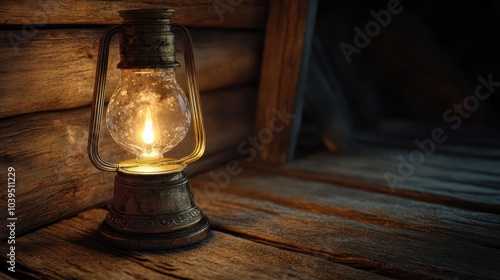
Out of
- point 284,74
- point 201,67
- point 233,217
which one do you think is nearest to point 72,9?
point 201,67

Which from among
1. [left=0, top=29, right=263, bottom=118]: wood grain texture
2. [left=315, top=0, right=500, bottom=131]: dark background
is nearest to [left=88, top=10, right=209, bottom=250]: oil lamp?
[left=0, top=29, right=263, bottom=118]: wood grain texture

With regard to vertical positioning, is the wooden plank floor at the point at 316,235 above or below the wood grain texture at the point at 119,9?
below

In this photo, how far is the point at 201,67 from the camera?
2191 mm

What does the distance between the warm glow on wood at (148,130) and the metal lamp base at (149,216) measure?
0.39ft

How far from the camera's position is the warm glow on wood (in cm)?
153

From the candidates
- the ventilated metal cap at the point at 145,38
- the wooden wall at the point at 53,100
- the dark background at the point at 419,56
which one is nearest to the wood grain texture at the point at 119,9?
the wooden wall at the point at 53,100

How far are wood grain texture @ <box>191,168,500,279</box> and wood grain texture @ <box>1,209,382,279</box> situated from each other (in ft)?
0.25

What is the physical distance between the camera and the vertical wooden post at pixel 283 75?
7.89 ft

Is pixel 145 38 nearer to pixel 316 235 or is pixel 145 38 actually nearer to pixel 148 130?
pixel 148 130

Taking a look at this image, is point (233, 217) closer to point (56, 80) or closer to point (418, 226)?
point (418, 226)

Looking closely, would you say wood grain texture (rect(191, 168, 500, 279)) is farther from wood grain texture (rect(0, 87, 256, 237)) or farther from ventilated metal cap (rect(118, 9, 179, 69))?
ventilated metal cap (rect(118, 9, 179, 69))

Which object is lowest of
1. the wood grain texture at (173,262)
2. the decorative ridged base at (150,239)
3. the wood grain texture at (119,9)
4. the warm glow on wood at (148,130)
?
the wood grain texture at (173,262)

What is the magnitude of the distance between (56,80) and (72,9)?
218mm

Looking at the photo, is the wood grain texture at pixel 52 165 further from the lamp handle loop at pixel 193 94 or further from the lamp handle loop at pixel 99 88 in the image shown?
the lamp handle loop at pixel 193 94
